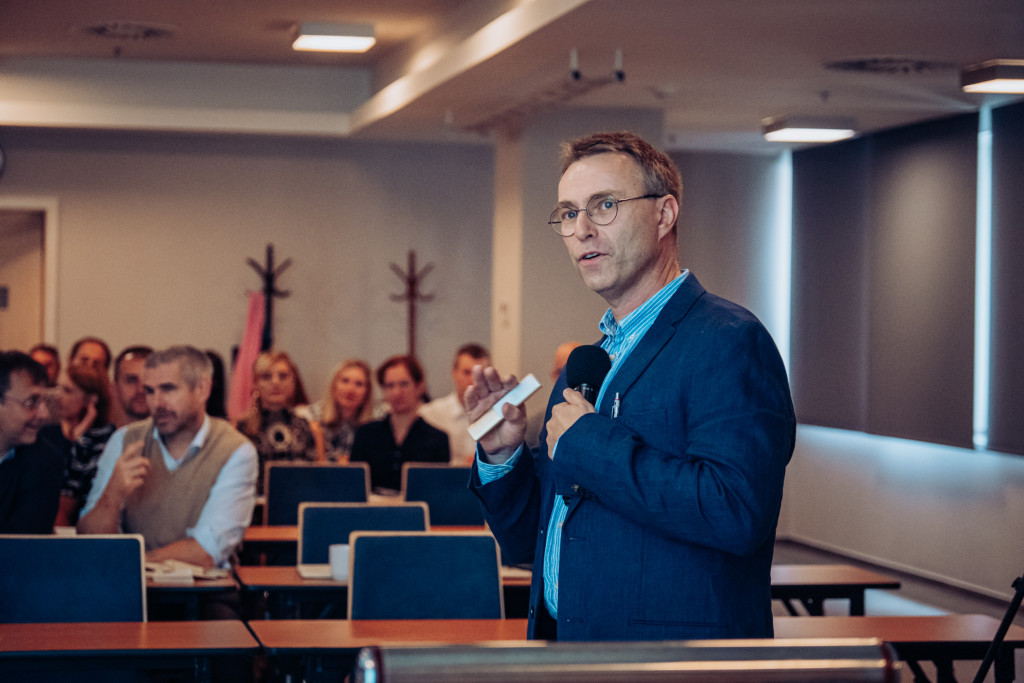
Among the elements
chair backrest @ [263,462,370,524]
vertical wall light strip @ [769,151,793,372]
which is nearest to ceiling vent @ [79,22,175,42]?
chair backrest @ [263,462,370,524]

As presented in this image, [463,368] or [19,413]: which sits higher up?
[463,368]

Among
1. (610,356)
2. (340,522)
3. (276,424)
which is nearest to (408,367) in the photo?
(276,424)

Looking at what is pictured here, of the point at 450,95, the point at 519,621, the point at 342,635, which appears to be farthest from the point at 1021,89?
the point at 342,635

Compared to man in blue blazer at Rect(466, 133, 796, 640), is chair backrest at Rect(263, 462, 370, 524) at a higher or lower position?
lower

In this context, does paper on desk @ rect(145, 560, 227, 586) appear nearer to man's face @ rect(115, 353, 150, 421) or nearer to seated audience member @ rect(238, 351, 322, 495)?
seated audience member @ rect(238, 351, 322, 495)

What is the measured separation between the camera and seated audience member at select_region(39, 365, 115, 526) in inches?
220

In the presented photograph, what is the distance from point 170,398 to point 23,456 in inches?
23.6

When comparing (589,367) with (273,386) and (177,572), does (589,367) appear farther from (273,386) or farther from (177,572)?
(273,386)

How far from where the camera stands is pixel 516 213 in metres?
7.83

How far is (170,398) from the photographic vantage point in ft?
14.9

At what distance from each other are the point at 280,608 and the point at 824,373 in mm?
6641

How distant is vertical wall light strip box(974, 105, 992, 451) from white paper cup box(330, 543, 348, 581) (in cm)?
535

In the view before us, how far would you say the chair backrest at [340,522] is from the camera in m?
4.66

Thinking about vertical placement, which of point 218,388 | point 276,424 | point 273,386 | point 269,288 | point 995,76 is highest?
point 995,76
